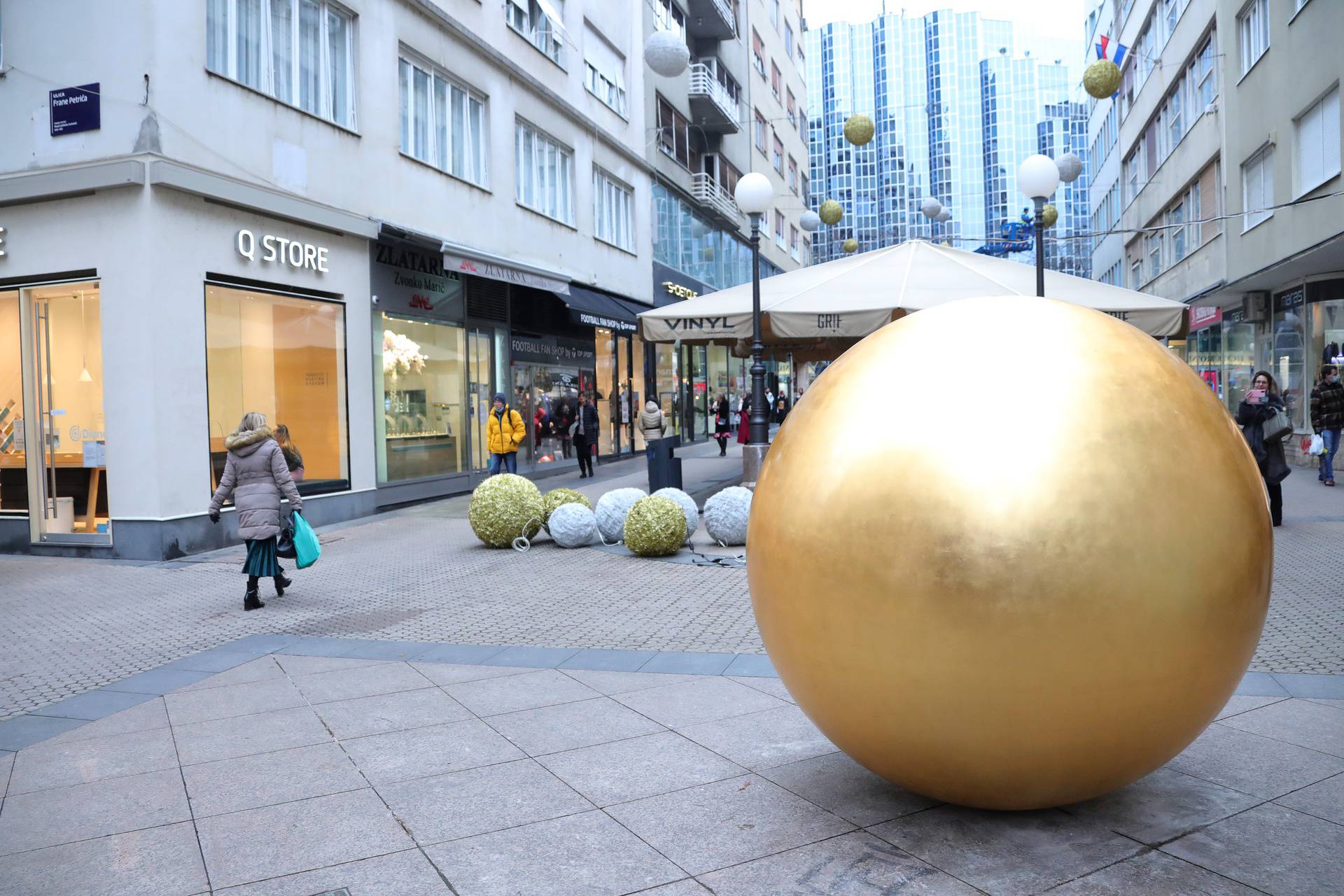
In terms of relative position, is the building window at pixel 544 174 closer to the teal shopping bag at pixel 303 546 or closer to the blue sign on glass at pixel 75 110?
the blue sign on glass at pixel 75 110

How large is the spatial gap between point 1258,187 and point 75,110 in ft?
72.7

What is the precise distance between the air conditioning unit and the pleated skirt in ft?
72.8

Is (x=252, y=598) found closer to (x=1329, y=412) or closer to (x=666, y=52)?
(x=666, y=52)

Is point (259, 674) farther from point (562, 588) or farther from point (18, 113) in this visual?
point (18, 113)

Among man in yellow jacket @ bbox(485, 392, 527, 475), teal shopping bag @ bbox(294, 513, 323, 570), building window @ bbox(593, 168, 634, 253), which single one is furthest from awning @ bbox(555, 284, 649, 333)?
teal shopping bag @ bbox(294, 513, 323, 570)

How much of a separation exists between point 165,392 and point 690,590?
276 inches

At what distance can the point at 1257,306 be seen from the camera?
898 inches

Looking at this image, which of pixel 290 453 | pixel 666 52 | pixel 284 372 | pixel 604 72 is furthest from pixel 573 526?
pixel 604 72

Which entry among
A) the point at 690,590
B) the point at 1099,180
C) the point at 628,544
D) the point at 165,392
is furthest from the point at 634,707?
the point at 1099,180

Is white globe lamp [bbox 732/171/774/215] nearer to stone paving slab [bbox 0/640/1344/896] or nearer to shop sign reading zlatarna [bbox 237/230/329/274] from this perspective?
shop sign reading zlatarna [bbox 237/230/329/274]

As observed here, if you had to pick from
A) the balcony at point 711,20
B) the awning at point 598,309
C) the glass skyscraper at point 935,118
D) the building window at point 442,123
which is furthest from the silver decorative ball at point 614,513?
the glass skyscraper at point 935,118

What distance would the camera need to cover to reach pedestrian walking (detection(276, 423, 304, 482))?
40.0 ft

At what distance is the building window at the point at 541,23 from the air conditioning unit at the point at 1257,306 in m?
16.6

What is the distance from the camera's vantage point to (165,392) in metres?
11.7
